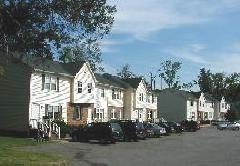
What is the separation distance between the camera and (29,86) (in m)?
46.4

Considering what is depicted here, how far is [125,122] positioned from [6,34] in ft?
63.6

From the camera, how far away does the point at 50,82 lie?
164 feet

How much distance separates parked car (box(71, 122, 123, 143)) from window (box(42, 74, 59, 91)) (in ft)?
29.7

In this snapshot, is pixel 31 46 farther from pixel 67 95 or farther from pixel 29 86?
pixel 67 95

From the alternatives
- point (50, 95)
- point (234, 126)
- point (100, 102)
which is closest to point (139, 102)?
point (100, 102)

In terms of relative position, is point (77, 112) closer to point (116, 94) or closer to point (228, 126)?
point (116, 94)

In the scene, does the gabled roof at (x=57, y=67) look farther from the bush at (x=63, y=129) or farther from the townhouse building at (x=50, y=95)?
the bush at (x=63, y=129)

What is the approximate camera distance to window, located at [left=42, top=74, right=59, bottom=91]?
48875 millimetres

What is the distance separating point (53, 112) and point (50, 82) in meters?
2.89

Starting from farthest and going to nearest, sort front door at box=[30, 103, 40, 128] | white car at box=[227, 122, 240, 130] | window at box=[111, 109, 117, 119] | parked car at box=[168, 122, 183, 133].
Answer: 1. white car at box=[227, 122, 240, 130]
2. window at box=[111, 109, 117, 119]
3. parked car at box=[168, 122, 183, 133]
4. front door at box=[30, 103, 40, 128]

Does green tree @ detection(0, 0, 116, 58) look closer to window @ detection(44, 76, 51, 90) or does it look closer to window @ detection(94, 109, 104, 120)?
window @ detection(44, 76, 51, 90)

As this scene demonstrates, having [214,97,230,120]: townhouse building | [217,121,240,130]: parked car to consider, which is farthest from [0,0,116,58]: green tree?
[214,97,230,120]: townhouse building

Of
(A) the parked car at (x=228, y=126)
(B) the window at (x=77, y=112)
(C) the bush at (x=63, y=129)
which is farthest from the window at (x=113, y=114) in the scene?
(C) the bush at (x=63, y=129)

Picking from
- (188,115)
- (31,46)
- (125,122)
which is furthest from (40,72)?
(188,115)
